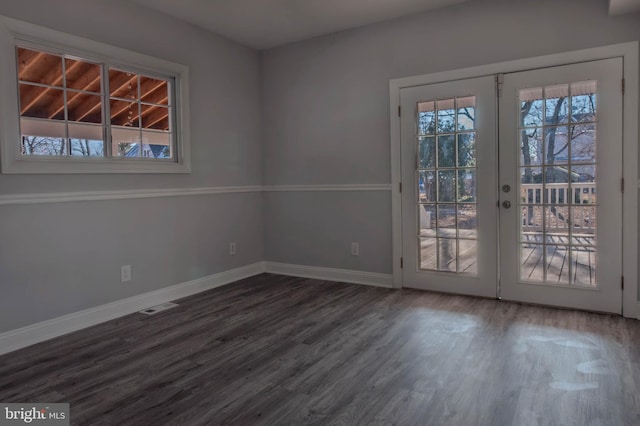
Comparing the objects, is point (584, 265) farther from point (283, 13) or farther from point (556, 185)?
point (283, 13)

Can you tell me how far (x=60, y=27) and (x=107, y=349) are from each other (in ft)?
7.69

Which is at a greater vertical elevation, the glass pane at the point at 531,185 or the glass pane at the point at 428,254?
the glass pane at the point at 531,185

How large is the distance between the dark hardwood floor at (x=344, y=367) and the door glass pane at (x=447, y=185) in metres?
0.49

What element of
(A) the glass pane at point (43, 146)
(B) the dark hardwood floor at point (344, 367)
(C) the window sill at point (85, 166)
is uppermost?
(A) the glass pane at point (43, 146)

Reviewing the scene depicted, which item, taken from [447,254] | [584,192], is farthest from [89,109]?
[584,192]

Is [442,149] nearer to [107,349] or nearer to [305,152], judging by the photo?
[305,152]

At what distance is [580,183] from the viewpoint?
340 centimetres

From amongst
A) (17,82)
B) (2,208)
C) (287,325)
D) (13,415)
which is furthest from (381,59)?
(13,415)

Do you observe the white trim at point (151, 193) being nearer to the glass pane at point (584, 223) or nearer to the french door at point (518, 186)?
the french door at point (518, 186)

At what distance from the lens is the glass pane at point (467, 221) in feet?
12.6

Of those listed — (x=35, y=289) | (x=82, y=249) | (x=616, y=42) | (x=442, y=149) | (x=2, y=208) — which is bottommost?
(x=35, y=289)

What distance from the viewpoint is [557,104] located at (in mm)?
3447

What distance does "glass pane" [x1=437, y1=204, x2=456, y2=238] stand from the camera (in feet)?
12.9

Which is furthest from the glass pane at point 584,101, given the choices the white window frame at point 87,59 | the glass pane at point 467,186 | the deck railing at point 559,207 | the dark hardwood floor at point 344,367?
the white window frame at point 87,59
